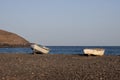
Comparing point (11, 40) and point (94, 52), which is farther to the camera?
point (11, 40)

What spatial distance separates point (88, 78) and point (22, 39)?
485 ft

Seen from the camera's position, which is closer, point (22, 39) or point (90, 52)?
point (90, 52)

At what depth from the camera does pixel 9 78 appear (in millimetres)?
15898

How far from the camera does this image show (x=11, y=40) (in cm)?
15525

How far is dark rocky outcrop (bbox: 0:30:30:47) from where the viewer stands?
5854 inches

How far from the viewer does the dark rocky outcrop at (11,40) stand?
149 meters

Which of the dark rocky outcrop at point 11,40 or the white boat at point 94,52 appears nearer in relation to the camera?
the white boat at point 94,52

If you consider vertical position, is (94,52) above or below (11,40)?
below

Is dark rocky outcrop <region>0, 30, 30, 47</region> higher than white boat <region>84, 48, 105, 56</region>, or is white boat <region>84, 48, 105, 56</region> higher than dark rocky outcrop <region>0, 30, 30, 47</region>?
dark rocky outcrop <region>0, 30, 30, 47</region>

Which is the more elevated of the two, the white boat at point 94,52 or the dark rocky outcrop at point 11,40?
the dark rocky outcrop at point 11,40

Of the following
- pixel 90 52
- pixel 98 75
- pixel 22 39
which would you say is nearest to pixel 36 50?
pixel 90 52

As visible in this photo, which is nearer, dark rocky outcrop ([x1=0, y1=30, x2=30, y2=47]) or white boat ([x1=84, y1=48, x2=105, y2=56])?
white boat ([x1=84, y1=48, x2=105, y2=56])

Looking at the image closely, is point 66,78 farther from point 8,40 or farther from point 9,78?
point 8,40

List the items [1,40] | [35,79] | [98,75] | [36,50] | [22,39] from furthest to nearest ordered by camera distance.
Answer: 1. [22,39]
2. [1,40]
3. [36,50]
4. [98,75]
5. [35,79]
